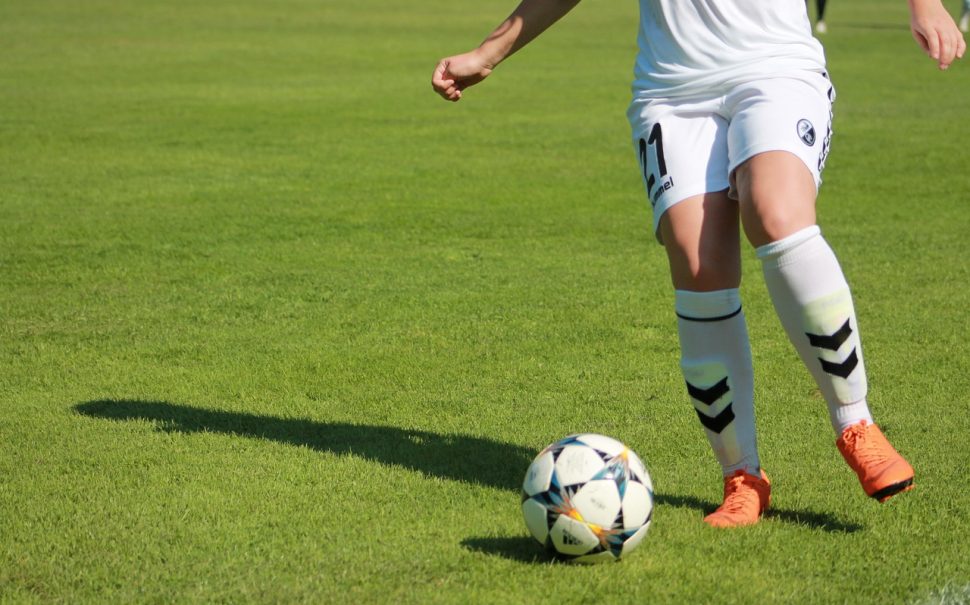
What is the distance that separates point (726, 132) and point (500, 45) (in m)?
0.91

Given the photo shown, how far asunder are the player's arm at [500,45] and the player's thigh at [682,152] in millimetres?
605

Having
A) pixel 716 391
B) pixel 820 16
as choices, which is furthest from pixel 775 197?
pixel 820 16

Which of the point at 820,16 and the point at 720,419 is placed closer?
the point at 720,419

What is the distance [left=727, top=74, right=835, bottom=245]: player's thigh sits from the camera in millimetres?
3777

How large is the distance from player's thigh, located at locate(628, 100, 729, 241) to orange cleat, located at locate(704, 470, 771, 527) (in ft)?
2.66

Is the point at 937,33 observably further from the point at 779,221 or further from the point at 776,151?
the point at 779,221

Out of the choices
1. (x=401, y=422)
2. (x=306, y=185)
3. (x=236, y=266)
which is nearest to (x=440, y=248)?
(x=236, y=266)

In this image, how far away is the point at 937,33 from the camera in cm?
386

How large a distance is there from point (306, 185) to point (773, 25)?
7.59 m

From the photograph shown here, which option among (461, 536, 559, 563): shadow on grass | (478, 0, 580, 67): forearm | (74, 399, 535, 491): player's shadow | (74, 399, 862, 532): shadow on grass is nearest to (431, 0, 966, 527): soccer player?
(74, 399, 862, 532): shadow on grass

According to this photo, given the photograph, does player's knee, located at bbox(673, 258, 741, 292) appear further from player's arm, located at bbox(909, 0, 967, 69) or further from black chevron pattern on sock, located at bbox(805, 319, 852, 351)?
player's arm, located at bbox(909, 0, 967, 69)

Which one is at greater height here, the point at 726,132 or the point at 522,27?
the point at 522,27

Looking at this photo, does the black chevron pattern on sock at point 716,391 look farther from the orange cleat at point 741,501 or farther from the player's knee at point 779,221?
the player's knee at point 779,221

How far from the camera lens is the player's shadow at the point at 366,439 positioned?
Answer: 4633 millimetres
